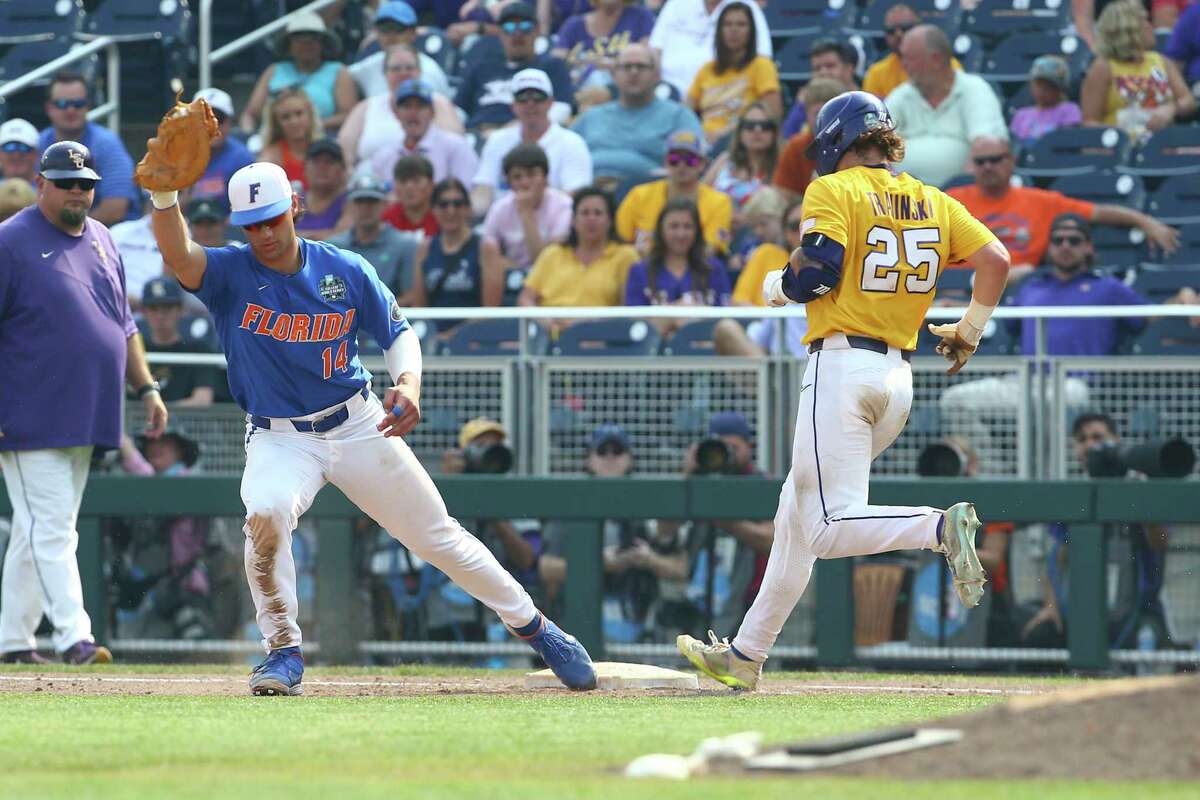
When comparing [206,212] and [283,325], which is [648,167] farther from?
[283,325]

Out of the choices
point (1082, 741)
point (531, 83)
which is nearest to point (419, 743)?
point (1082, 741)

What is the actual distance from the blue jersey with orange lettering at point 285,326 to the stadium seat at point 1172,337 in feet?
14.7

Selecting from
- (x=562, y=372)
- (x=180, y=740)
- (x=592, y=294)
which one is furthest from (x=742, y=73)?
(x=180, y=740)

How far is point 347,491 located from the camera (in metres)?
7.16

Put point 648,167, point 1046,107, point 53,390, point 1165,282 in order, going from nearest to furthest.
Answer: point 53,390
point 1165,282
point 1046,107
point 648,167

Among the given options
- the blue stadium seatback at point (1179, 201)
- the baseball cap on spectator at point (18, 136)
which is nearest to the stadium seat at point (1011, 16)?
the blue stadium seatback at point (1179, 201)

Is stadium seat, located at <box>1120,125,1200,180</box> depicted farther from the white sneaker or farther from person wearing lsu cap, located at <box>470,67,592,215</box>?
the white sneaker

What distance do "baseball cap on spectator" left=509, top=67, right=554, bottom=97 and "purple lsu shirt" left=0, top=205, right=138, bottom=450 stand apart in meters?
4.63

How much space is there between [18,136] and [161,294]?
247cm

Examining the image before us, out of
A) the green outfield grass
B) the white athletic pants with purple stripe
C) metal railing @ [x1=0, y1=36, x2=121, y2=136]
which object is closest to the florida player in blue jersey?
the green outfield grass

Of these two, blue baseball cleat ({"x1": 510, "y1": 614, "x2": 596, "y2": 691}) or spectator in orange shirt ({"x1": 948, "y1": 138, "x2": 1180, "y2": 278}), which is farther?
spectator in orange shirt ({"x1": 948, "y1": 138, "x2": 1180, "y2": 278})

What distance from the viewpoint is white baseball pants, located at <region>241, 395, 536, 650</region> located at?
22.5 feet

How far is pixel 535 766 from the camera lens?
482cm

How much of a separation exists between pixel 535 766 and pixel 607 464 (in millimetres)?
5498
